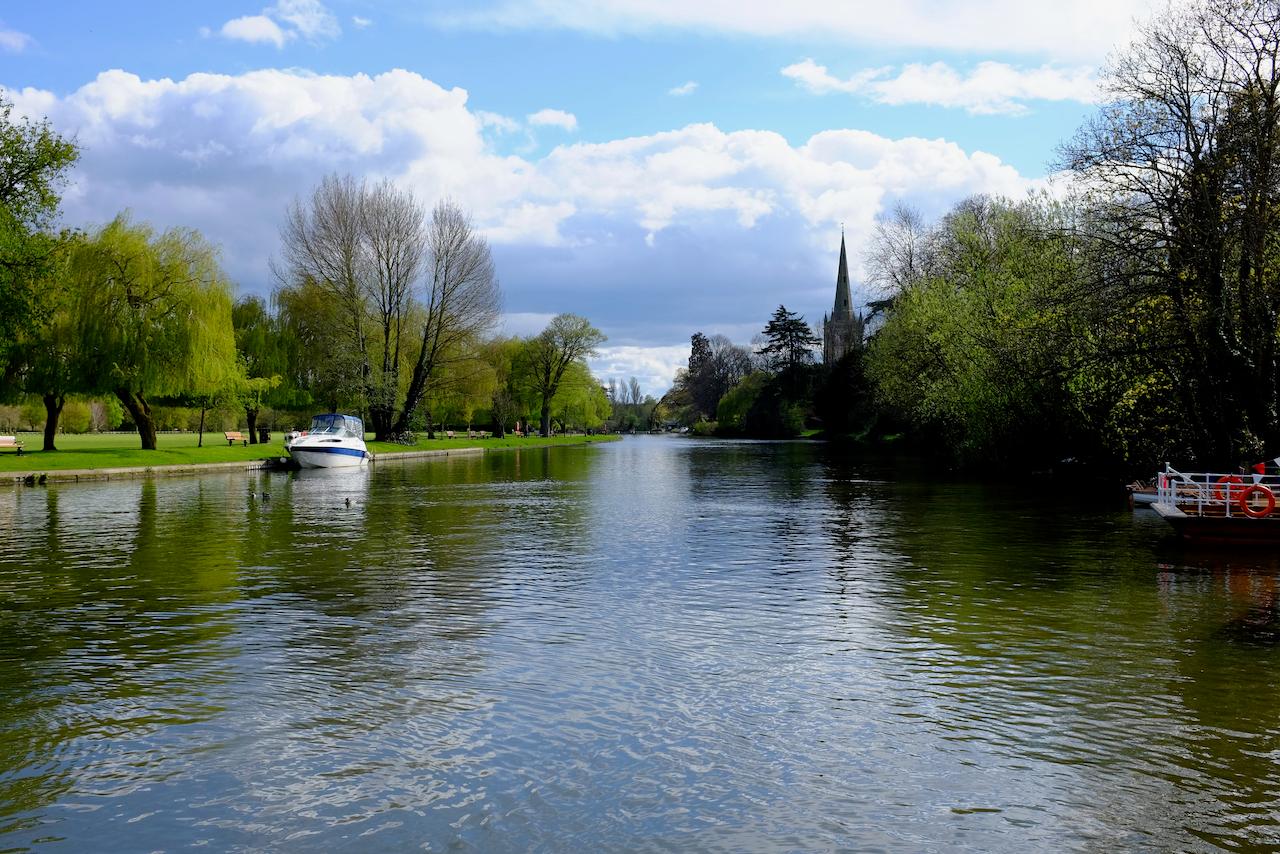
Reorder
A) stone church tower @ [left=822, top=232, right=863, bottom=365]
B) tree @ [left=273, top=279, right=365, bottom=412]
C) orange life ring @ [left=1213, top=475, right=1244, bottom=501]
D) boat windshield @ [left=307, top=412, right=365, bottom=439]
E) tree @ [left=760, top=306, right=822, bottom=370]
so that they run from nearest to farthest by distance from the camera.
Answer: orange life ring @ [left=1213, top=475, right=1244, bottom=501], boat windshield @ [left=307, top=412, right=365, bottom=439], tree @ [left=273, top=279, right=365, bottom=412], stone church tower @ [left=822, top=232, right=863, bottom=365], tree @ [left=760, top=306, right=822, bottom=370]

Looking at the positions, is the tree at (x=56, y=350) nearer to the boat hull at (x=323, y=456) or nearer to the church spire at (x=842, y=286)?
the boat hull at (x=323, y=456)

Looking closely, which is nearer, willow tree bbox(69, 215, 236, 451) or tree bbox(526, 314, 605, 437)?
willow tree bbox(69, 215, 236, 451)

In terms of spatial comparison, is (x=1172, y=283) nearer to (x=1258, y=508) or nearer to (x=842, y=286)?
(x=1258, y=508)

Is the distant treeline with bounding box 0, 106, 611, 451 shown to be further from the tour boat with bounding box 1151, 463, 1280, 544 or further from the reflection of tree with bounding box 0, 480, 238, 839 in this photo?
the tour boat with bounding box 1151, 463, 1280, 544

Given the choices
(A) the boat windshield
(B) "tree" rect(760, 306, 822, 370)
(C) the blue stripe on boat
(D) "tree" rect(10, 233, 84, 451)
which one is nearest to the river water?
(C) the blue stripe on boat

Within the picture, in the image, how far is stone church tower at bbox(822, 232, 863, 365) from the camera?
118762 millimetres

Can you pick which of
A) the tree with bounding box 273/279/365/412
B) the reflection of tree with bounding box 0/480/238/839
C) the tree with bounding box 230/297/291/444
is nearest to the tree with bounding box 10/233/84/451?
the tree with bounding box 230/297/291/444

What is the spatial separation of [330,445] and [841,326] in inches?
4175

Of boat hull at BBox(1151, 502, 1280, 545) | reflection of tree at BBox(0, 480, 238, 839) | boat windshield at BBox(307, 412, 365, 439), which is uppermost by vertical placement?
boat windshield at BBox(307, 412, 365, 439)

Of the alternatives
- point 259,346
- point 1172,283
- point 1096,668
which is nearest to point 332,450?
point 259,346

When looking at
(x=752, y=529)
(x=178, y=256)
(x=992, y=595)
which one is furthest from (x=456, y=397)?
(x=992, y=595)

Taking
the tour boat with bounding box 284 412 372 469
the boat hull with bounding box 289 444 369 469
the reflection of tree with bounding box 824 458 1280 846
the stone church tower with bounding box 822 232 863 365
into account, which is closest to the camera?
the reflection of tree with bounding box 824 458 1280 846

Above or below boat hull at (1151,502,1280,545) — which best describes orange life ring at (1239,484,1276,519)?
above

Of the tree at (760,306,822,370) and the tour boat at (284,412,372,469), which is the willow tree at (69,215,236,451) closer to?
the tour boat at (284,412,372,469)
